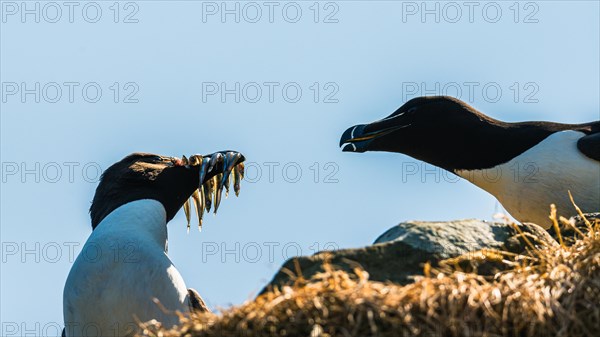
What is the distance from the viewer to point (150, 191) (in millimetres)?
10922

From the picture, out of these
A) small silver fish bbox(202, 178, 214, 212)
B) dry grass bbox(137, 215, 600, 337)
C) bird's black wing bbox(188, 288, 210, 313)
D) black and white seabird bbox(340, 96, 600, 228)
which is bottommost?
bird's black wing bbox(188, 288, 210, 313)

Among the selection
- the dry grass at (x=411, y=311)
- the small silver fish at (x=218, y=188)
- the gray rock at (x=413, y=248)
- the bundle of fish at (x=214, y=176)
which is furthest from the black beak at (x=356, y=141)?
the dry grass at (x=411, y=311)

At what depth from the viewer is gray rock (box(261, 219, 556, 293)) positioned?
7227mm

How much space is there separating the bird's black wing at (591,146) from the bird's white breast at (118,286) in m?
3.63

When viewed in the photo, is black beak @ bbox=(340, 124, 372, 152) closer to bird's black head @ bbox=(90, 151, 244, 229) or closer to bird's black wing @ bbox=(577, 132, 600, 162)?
bird's black head @ bbox=(90, 151, 244, 229)

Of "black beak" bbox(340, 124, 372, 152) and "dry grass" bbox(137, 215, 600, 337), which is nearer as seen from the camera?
"dry grass" bbox(137, 215, 600, 337)

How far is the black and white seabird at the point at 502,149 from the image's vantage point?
33.2 ft

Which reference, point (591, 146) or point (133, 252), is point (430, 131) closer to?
point (591, 146)

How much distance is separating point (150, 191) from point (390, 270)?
4.07 meters

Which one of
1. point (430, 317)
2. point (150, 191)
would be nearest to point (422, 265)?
point (430, 317)

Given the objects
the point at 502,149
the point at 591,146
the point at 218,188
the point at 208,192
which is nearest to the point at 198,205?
the point at 208,192

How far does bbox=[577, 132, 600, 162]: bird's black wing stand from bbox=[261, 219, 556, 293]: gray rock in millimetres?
2437

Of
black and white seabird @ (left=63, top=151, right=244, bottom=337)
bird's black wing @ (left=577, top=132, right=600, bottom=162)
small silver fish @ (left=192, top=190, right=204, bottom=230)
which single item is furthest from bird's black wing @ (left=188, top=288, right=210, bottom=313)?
bird's black wing @ (left=577, top=132, right=600, bottom=162)

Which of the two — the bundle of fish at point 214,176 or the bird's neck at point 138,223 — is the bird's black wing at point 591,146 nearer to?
the bundle of fish at point 214,176
